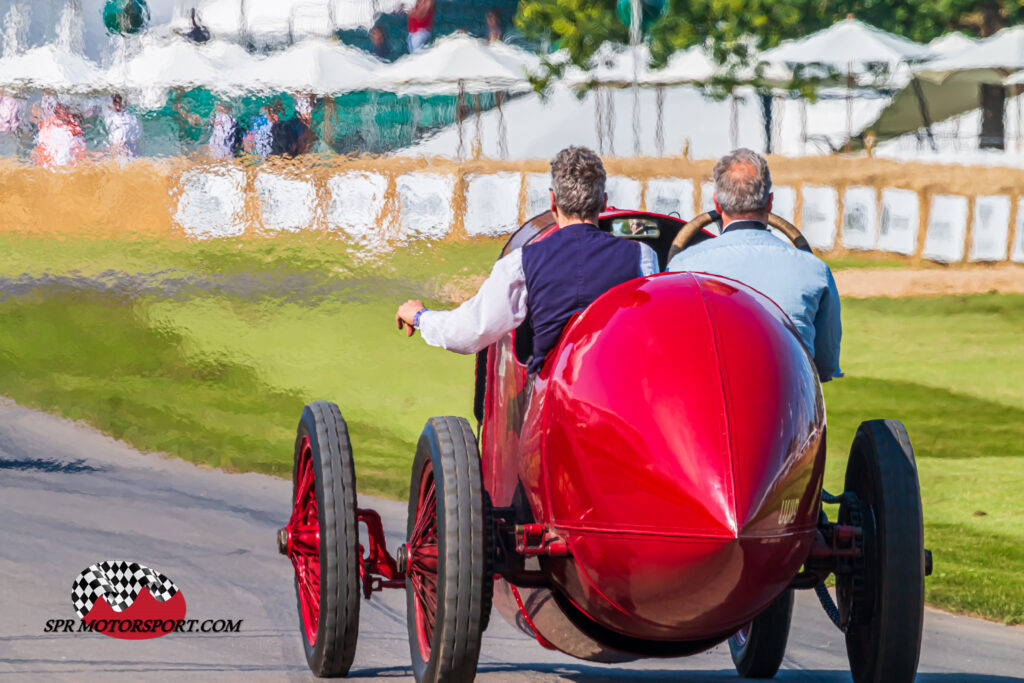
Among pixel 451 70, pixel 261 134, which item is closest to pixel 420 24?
pixel 451 70

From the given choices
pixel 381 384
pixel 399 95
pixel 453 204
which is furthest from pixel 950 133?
pixel 381 384

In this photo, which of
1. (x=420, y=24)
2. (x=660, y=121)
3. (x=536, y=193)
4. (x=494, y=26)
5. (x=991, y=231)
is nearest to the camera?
(x=536, y=193)

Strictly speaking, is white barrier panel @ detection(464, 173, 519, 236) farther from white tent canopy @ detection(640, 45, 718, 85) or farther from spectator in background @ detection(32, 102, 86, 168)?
white tent canopy @ detection(640, 45, 718, 85)

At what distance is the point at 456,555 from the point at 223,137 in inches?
462

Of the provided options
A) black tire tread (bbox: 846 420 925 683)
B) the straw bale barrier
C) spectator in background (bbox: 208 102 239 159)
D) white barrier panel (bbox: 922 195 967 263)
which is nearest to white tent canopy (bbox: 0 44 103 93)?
the straw bale barrier

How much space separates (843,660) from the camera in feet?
17.3

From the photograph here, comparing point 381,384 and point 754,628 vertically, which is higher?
point 754,628

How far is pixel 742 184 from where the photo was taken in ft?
13.6

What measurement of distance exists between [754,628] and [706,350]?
6.25 feet

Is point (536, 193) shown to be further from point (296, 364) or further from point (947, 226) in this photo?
point (947, 226)

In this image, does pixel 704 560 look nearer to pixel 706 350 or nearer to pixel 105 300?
pixel 706 350

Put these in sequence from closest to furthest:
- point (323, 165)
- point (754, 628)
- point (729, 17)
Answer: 1. point (754, 628)
2. point (323, 165)
3. point (729, 17)

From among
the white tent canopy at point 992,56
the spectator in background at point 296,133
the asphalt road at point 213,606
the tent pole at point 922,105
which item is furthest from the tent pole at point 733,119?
the asphalt road at point 213,606

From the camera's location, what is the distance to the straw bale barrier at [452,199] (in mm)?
13992
